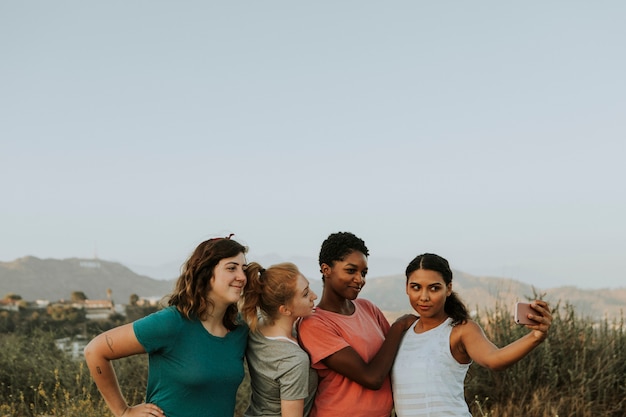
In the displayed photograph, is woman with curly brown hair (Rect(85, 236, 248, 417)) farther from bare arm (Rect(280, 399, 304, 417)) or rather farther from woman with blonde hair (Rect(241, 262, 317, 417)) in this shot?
bare arm (Rect(280, 399, 304, 417))

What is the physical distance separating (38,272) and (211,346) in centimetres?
4325

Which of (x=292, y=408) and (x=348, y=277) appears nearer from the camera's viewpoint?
(x=292, y=408)

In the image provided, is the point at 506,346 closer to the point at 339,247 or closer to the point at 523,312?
the point at 523,312

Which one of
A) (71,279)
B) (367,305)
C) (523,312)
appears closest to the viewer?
(523,312)

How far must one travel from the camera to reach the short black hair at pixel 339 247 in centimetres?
350

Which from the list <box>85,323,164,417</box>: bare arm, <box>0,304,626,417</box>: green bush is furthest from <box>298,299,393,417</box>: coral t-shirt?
<box>0,304,626,417</box>: green bush

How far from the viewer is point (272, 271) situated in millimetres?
3406

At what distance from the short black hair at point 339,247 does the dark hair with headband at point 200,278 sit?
0.46 metres

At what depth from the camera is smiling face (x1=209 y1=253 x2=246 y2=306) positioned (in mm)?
3334

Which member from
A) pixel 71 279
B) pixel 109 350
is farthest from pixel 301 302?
pixel 71 279

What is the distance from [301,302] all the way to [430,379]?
72 cm

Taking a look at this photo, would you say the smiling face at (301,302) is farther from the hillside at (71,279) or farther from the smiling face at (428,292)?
the hillside at (71,279)

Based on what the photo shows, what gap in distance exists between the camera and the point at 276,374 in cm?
324

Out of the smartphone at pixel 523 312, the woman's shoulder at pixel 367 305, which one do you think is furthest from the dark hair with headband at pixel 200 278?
the smartphone at pixel 523 312
